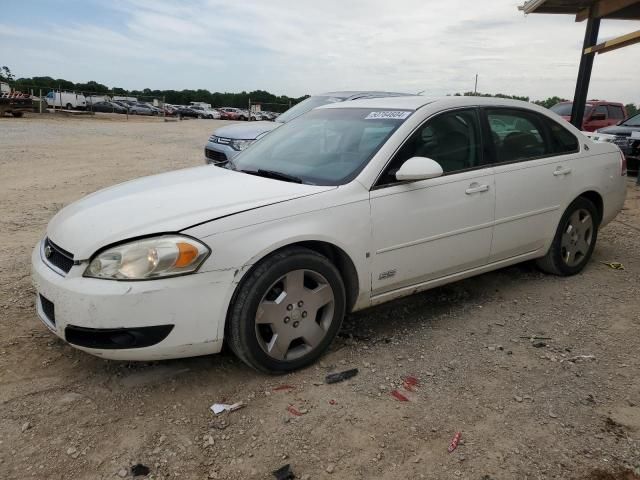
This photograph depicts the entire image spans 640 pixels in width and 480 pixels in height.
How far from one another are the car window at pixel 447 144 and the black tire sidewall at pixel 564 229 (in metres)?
1.15

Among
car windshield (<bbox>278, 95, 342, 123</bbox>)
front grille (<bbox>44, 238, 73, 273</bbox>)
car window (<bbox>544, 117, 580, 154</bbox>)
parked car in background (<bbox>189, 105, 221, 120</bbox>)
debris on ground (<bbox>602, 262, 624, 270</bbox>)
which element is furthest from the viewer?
parked car in background (<bbox>189, 105, 221, 120</bbox>)

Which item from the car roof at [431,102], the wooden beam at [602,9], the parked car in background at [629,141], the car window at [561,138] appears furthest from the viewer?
the parked car in background at [629,141]

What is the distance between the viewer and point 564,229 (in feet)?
14.7

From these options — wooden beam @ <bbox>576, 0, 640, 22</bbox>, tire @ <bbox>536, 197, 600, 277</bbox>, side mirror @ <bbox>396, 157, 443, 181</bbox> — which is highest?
wooden beam @ <bbox>576, 0, 640, 22</bbox>

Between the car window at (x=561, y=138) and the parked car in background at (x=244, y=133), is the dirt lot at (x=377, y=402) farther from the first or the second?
the parked car in background at (x=244, y=133)

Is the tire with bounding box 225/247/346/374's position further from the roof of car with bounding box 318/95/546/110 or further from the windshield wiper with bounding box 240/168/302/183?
the roof of car with bounding box 318/95/546/110

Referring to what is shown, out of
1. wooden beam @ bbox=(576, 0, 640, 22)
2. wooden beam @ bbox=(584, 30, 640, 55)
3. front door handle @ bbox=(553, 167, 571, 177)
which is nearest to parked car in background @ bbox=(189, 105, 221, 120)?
wooden beam @ bbox=(576, 0, 640, 22)

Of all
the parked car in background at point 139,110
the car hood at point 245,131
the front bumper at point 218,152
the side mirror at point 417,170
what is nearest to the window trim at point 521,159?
the side mirror at point 417,170

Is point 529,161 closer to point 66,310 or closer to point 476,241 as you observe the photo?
point 476,241

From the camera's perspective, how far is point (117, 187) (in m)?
3.63

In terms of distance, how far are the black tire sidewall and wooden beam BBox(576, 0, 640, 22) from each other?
607 cm

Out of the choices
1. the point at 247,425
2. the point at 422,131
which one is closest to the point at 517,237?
the point at 422,131

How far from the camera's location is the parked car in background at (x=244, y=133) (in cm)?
820

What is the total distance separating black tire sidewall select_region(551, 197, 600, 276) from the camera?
4.45m
